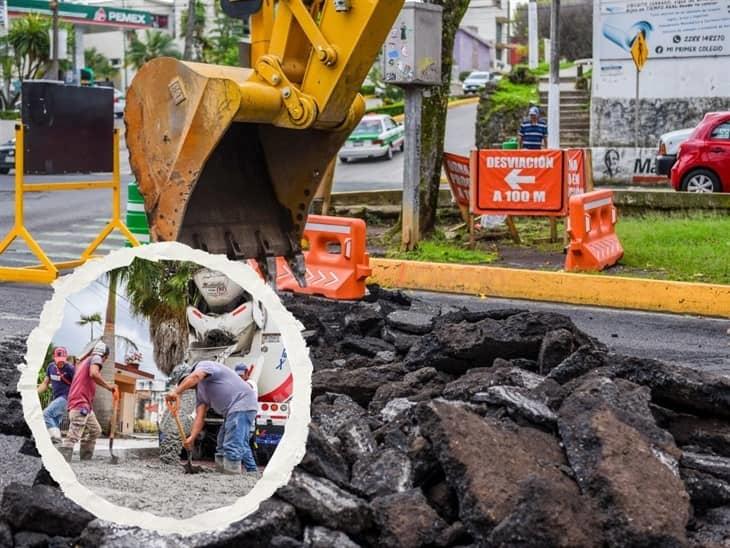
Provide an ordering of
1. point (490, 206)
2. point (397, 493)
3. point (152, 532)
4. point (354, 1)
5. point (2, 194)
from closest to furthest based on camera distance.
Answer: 1. point (152, 532)
2. point (397, 493)
3. point (354, 1)
4. point (490, 206)
5. point (2, 194)

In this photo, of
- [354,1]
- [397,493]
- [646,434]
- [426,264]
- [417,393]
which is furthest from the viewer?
[426,264]

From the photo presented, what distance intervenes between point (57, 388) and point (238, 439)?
1.82 ft

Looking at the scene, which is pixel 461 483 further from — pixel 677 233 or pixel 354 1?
pixel 677 233

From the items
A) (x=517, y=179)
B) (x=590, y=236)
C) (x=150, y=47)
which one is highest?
(x=150, y=47)

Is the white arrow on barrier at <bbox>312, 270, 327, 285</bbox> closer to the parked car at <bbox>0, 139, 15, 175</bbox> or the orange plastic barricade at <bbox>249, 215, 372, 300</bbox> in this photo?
the orange plastic barricade at <bbox>249, 215, 372, 300</bbox>

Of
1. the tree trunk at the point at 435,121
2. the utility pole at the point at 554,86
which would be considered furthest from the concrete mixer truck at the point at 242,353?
the utility pole at the point at 554,86

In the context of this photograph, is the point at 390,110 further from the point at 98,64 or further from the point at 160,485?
the point at 160,485

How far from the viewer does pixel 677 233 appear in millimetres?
14484

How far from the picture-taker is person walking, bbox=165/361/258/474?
3.57m

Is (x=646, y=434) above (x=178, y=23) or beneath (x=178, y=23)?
beneath

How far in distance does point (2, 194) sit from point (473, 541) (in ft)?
74.1

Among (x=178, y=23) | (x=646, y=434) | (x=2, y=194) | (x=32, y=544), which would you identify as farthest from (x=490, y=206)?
(x=178, y=23)

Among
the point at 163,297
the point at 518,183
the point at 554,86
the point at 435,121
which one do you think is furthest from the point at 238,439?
Result: the point at 554,86

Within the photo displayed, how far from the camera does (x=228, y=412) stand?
361 centimetres
